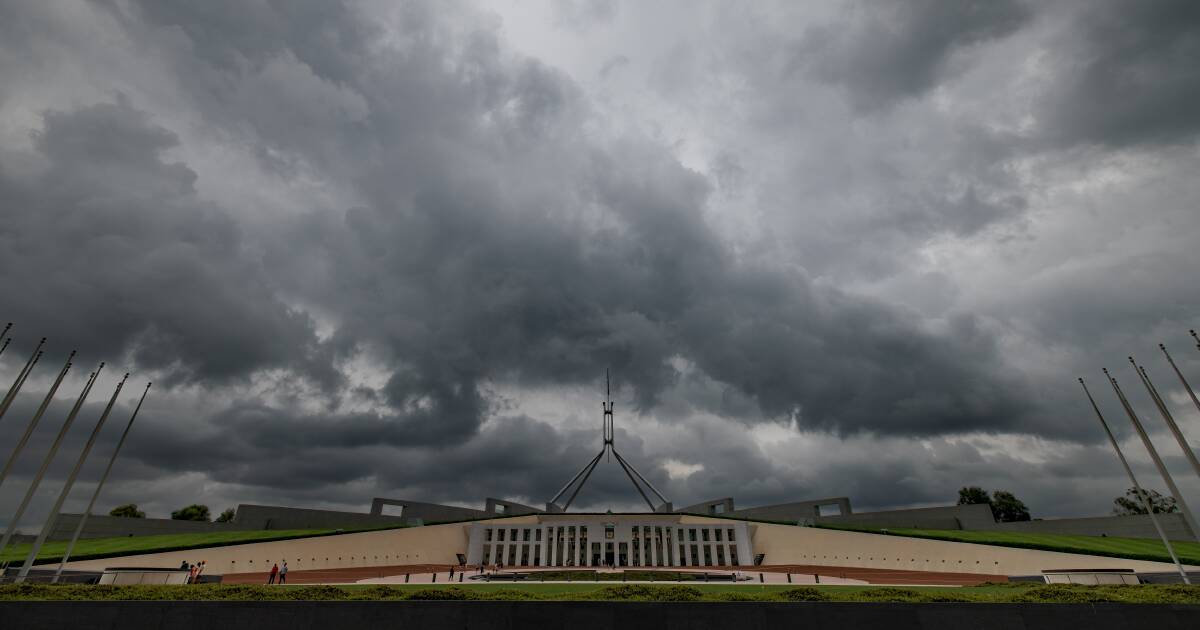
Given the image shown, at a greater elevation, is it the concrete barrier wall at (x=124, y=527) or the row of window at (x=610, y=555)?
the concrete barrier wall at (x=124, y=527)

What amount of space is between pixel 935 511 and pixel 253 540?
62.2 meters

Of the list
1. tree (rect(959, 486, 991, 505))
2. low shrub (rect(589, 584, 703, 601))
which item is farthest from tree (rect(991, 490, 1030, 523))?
low shrub (rect(589, 584, 703, 601))

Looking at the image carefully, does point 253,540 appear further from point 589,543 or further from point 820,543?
point 820,543

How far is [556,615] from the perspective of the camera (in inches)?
504

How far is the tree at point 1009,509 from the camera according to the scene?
77125 millimetres

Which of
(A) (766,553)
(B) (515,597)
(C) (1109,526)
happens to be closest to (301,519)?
(A) (766,553)

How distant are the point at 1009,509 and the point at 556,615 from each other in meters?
89.1

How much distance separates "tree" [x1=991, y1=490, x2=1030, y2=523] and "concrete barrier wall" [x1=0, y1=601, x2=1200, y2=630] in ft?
262

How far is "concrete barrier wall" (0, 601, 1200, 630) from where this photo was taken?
41.6 ft

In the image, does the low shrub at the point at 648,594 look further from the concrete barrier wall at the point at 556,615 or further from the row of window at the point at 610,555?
the row of window at the point at 610,555

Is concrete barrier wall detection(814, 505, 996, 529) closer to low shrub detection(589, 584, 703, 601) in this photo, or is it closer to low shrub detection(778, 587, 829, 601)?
low shrub detection(778, 587, 829, 601)

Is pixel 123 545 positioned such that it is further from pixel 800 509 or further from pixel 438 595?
pixel 800 509

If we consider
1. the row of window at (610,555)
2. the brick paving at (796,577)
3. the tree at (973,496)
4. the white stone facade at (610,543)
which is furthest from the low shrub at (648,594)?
the tree at (973,496)

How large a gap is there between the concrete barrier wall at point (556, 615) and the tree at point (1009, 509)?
7994cm
